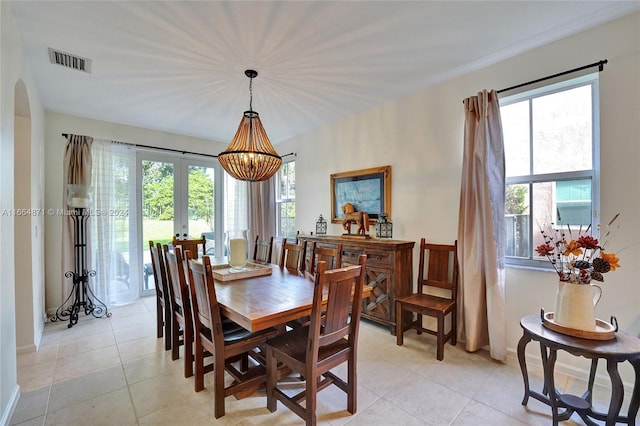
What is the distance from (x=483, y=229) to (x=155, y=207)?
4.64 metres

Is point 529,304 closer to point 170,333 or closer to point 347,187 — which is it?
point 347,187

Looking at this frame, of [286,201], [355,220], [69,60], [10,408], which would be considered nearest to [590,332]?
[355,220]

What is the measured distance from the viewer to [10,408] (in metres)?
1.83

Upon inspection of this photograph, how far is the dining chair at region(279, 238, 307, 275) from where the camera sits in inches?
117

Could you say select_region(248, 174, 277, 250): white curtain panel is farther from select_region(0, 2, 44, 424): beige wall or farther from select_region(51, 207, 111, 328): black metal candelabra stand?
select_region(0, 2, 44, 424): beige wall

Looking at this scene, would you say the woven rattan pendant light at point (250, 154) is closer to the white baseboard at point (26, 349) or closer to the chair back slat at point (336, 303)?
the chair back slat at point (336, 303)

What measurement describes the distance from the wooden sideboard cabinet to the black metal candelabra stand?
345 centimetres

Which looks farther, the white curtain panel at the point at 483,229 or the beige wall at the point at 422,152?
the white curtain panel at the point at 483,229

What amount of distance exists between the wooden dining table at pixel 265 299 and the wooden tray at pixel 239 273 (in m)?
0.04

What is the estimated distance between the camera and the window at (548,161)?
222 cm

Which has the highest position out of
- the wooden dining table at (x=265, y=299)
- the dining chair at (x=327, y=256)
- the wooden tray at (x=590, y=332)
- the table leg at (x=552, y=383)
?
the dining chair at (x=327, y=256)

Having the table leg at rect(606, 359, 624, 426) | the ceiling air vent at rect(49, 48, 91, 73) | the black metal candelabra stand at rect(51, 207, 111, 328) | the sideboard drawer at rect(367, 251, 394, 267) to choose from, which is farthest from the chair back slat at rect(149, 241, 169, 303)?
the table leg at rect(606, 359, 624, 426)

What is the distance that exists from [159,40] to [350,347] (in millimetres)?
2755

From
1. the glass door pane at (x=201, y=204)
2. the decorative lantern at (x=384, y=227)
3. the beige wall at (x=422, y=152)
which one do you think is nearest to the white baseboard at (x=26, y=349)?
the beige wall at (x=422, y=152)
